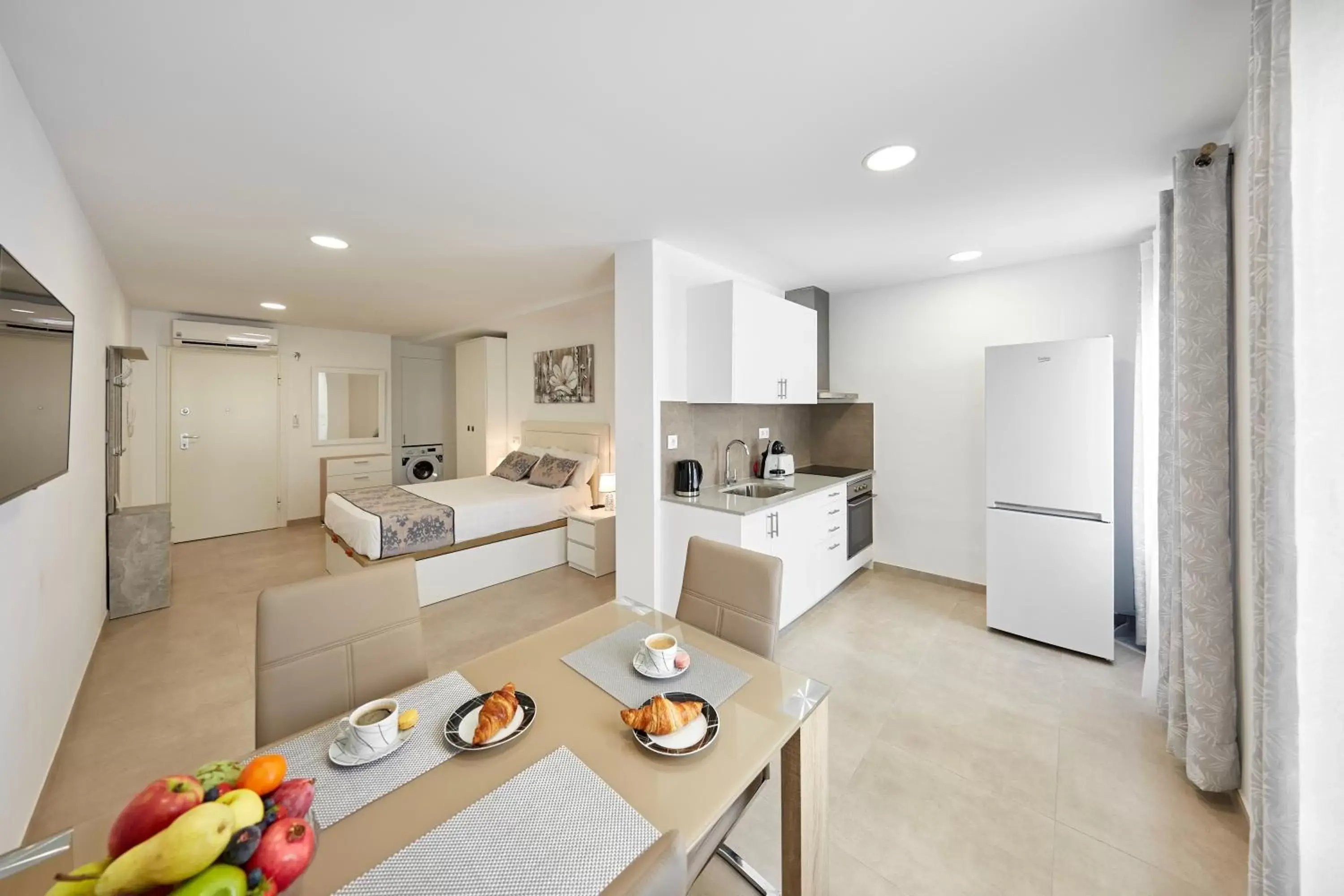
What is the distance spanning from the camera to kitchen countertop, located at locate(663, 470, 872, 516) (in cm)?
282

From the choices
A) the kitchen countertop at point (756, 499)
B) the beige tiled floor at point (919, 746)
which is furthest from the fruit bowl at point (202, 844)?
the kitchen countertop at point (756, 499)

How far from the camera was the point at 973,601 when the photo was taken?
361 cm

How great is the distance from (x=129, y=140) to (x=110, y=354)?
2.43m

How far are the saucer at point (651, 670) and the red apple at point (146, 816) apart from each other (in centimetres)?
89

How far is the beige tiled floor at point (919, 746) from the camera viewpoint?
1.54 meters

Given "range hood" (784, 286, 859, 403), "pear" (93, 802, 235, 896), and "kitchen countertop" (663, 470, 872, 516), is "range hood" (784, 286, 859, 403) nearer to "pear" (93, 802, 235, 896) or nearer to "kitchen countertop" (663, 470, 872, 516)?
"kitchen countertop" (663, 470, 872, 516)

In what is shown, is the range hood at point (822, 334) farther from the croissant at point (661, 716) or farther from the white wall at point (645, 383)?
the croissant at point (661, 716)

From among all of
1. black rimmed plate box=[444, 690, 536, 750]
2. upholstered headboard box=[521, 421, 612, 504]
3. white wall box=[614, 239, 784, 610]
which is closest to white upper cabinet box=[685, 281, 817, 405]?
white wall box=[614, 239, 784, 610]

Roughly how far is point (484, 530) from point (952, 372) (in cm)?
387

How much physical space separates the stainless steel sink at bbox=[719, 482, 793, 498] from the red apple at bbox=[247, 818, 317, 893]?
2.79m

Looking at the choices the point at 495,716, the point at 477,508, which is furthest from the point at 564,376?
the point at 495,716

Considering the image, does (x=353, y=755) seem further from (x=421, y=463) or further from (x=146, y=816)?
(x=421, y=463)

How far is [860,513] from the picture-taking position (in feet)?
13.0

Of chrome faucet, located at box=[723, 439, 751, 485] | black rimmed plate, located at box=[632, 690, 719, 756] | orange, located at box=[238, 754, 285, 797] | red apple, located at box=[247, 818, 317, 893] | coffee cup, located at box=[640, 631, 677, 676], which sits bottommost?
black rimmed plate, located at box=[632, 690, 719, 756]
